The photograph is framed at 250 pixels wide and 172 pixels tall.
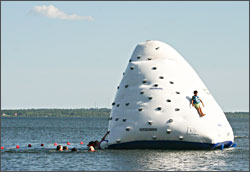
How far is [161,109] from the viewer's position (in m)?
56.0

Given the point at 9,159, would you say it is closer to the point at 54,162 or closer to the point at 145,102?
the point at 54,162

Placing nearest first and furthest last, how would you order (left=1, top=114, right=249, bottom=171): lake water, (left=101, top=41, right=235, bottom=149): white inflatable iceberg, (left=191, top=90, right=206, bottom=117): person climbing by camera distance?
1. (left=1, top=114, right=249, bottom=171): lake water
2. (left=101, top=41, right=235, bottom=149): white inflatable iceberg
3. (left=191, top=90, right=206, bottom=117): person climbing

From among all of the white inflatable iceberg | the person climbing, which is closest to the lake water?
the white inflatable iceberg

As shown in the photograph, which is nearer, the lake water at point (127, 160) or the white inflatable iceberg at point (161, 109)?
the lake water at point (127, 160)

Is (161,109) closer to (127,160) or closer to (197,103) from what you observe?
(197,103)

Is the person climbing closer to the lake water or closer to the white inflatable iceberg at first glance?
the white inflatable iceberg

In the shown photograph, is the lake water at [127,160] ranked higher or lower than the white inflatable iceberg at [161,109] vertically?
lower

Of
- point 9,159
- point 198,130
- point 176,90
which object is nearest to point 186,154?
point 198,130

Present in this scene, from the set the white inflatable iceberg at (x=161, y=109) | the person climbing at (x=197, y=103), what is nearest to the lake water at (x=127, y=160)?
the white inflatable iceberg at (x=161, y=109)

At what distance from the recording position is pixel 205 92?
59.2m

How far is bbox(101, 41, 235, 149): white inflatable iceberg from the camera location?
181 ft

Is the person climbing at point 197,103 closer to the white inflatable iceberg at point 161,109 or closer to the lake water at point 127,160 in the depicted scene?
the white inflatable iceberg at point 161,109

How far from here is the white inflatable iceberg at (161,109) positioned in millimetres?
55219

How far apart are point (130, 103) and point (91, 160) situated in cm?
746
